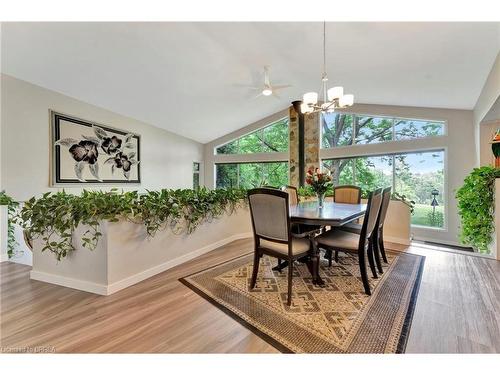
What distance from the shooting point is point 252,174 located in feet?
27.0

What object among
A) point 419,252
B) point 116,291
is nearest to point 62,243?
point 116,291

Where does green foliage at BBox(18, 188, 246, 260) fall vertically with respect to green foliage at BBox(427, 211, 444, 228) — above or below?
above

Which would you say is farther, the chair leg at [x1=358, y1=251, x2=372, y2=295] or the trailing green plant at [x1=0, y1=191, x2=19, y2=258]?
the trailing green plant at [x1=0, y1=191, x2=19, y2=258]

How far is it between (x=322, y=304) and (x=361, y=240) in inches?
27.8

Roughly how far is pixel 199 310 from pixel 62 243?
162 centimetres

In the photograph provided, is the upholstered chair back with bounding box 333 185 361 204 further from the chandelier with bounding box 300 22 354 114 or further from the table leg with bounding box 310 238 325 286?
the table leg with bounding box 310 238 325 286

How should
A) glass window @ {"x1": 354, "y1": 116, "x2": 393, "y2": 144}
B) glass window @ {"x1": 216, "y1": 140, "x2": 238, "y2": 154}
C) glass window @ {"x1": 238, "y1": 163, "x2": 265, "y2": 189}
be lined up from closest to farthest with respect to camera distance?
glass window @ {"x1": 354, "y1": 116, "x2": 393, "y2": 144} → glass window @ {"x1": 238, "y1": 163, "x2": 265, "y2": 189} → glass window @ {"x1": 216, "y1": 140, "x2": 238, "y2": 154}

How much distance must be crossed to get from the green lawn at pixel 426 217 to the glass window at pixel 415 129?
162 cm

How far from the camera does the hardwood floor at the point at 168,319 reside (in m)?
1.59

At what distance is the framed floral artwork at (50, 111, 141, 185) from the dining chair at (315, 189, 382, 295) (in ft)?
16.0

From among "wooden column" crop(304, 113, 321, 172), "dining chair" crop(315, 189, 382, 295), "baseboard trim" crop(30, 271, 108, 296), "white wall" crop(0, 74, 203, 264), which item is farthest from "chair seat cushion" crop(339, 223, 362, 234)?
"white wall" crop(0, 74, 203, 264)

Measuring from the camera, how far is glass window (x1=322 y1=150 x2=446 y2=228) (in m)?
5.25

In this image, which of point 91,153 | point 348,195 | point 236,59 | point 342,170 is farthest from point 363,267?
point 91,153

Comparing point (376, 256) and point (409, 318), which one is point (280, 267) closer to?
point (376, 256)
